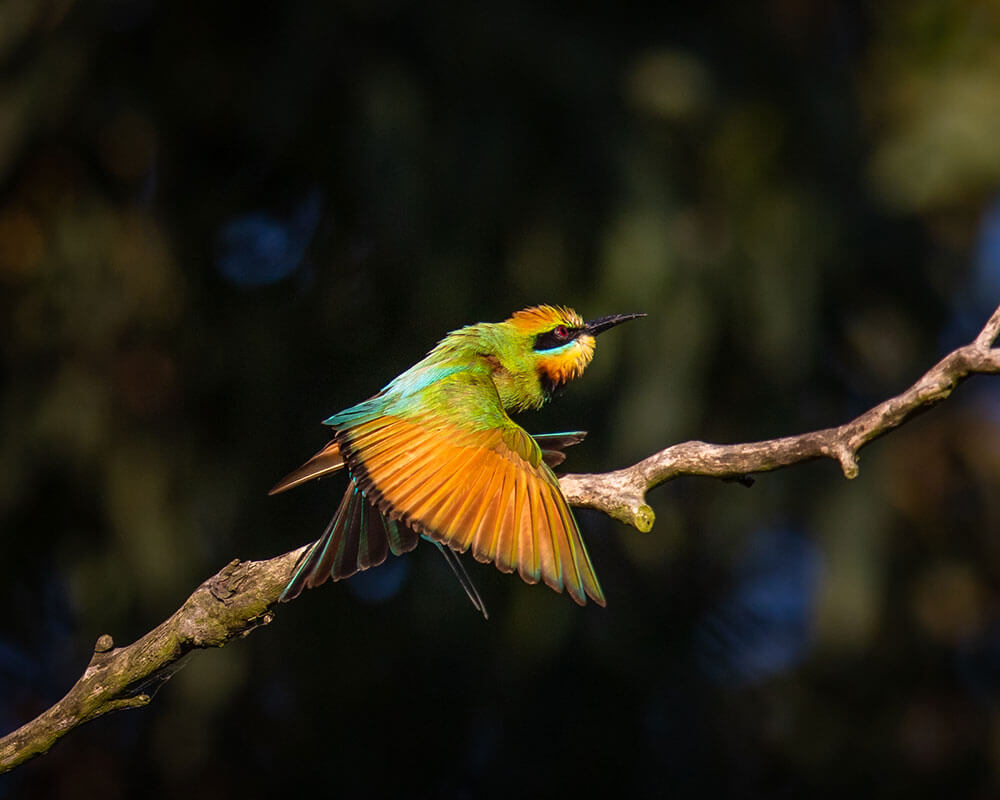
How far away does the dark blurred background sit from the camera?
430 centimetres

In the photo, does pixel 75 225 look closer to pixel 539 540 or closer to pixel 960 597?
pixel 539 540

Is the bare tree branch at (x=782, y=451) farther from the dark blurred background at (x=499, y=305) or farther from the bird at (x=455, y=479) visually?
the dark blurred background at (x=499, y=305)

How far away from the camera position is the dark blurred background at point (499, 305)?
430cm

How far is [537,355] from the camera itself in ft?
10.3

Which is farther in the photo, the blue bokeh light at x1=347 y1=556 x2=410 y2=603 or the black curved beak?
the blue bokeh light at x1=347 y1=556 x2=410 y2=603

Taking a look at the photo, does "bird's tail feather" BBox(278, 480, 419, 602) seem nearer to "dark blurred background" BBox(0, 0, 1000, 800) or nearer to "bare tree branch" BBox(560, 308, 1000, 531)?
"bare tree branch" BBox(560, 308, 1000, 531)

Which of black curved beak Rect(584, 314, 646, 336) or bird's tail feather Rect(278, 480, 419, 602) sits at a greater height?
black curved beak Rect(584, 314, 646, 336)

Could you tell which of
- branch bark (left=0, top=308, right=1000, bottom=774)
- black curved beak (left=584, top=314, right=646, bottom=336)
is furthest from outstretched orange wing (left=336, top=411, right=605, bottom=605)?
black curved beak (left=584, top=314, right=646, bottom=336)

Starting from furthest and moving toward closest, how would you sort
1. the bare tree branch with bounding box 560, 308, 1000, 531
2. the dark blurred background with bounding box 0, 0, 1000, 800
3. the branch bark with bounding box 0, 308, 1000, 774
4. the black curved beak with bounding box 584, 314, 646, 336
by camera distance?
the dark blurred background with bounding box 0, 0, 1000, 800, the black curved beak with bounding box 584, 314, 646, 336, the branch bark with bounding box 0, 308, 1000, 774, the bare tree branch with bounding box 560, 308, 1000, 531

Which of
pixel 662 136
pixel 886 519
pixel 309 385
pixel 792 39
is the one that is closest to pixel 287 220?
pixel 309 385

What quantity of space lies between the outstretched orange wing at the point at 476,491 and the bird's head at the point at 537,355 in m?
0.44

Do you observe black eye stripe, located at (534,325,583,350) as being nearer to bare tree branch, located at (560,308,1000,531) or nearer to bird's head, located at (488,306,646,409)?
bird's head, located at (488,306,646,409)

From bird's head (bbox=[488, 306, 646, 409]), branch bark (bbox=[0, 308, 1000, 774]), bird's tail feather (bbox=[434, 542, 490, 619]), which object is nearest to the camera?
branch bark (bbox=[0, 308, 1000, 774])

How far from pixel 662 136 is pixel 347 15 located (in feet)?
3.74
